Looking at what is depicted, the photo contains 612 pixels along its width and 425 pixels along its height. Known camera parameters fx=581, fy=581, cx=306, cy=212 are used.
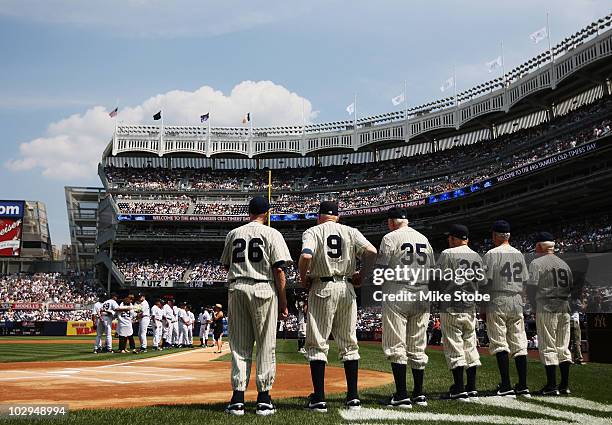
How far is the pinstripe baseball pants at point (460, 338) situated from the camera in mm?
7268

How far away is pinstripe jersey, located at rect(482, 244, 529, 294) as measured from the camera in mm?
7797

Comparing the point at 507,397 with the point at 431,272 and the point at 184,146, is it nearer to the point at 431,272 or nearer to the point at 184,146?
the point at 431,272

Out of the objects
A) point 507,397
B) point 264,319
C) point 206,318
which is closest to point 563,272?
point 507,397

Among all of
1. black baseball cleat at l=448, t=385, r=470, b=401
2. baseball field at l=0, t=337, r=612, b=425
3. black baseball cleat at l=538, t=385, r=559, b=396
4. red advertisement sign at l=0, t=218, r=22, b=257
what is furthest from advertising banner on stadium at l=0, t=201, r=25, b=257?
black baseball cleat at l=538, t=385, r=559, b=396

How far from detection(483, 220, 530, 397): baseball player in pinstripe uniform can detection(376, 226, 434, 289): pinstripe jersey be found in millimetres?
1274

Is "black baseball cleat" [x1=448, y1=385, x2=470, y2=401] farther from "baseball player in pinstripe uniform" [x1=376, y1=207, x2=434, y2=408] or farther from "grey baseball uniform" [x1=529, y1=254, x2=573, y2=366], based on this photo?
"grey baseball uniform" [x1=529, y1=254, x2=573, y2=366]

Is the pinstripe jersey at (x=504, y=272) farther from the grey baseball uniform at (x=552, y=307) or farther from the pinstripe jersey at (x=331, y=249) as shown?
the pinstripe jersey at (x=331, y=249)

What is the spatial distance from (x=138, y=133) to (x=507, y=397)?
58.4m

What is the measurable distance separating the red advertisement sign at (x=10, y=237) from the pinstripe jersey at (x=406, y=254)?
47.5 metres

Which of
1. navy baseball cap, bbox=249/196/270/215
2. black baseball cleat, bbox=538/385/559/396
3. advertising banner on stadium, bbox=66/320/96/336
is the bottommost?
advertising banner on stadium, bbox=66/320/96/336

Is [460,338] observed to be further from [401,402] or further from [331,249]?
[331,249]

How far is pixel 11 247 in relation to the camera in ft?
157

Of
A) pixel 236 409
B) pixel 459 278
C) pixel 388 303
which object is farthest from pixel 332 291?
pixel 459 278

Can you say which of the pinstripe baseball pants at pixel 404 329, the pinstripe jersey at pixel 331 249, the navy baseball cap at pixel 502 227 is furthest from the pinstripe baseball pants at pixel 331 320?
the navy baseball cap at pixel 502 227
